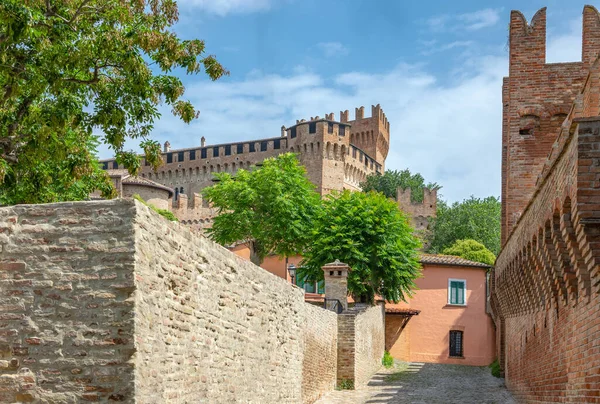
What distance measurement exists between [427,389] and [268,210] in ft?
59.9

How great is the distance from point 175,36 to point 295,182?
2529 cm

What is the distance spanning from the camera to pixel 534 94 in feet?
66.8

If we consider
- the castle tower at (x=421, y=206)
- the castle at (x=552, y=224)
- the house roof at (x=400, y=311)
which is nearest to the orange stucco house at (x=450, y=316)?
the house roof at (x=400, y=311)

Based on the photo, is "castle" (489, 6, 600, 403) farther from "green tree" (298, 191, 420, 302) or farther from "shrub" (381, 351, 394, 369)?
"shrub" (381, 351, 394, 369)

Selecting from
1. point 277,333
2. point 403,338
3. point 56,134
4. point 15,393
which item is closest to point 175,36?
point 56,134

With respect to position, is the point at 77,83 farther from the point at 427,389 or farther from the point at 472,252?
the point at 472,252

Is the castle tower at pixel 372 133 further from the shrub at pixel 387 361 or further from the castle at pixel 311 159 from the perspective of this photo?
the shrub at pixel 387 361

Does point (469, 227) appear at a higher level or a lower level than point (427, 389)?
higher

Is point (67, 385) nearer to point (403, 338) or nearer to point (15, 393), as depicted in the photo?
point (15, 393)

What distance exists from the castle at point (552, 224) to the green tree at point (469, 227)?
41.3 metres

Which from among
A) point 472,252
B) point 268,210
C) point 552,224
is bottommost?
point 552,224

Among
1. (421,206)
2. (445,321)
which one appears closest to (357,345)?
(445,321)

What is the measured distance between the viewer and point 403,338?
118 feet

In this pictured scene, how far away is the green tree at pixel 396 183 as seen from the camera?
77.3 m
